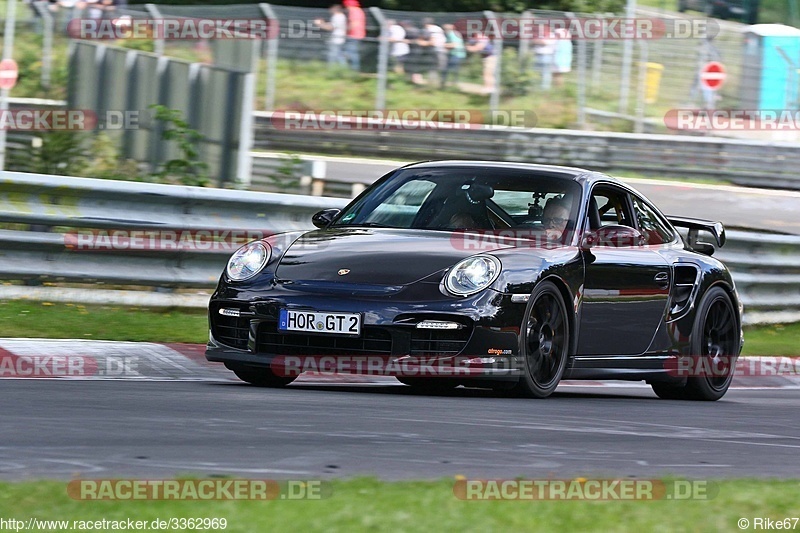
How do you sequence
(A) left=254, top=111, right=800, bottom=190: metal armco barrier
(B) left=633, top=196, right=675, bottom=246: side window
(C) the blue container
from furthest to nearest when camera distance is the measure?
1. (A) left=254, top=111, right=800, bottom=190: metal armco barrier
2. (C) the blue container
3. (B) left=633, top=196, right=675, bottom=246: side window

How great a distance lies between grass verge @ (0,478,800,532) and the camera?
384 centimetres

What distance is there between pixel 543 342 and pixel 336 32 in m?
17.8

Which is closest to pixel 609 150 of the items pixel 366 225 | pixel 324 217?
pixel 324 217

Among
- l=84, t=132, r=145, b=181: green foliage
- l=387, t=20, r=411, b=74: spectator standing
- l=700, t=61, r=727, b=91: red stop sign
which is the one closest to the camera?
l=84, t=132, r=145, b=181: green foliage

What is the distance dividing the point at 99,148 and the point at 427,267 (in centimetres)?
1170

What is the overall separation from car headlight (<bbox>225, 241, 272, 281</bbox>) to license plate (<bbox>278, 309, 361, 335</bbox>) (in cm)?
41

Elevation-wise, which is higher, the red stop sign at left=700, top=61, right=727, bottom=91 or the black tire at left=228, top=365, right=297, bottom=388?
the red stop sign at left=700, top=61, right=727, bottom=91

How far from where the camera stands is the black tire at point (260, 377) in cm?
783

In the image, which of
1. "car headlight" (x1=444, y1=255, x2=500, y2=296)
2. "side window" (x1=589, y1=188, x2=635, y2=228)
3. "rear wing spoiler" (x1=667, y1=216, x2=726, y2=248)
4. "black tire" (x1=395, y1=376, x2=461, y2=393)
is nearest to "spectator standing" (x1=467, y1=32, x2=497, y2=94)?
"rear wing spoiler" (x1=667, y1=216, x2=726, y2=248)

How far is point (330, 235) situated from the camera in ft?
26.6

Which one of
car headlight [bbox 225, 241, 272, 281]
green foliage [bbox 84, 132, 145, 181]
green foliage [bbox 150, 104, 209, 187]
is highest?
car headlight [bbox 225, 241, 272, 281]

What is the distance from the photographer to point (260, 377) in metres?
7.88

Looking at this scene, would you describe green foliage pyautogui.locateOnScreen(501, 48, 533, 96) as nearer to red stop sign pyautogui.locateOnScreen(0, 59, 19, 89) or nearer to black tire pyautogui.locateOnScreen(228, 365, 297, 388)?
red stop sign pyautogui.locateOnScreen(0, 59, 19, 89)

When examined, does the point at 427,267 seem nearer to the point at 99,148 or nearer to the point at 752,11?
the point at 99,148
